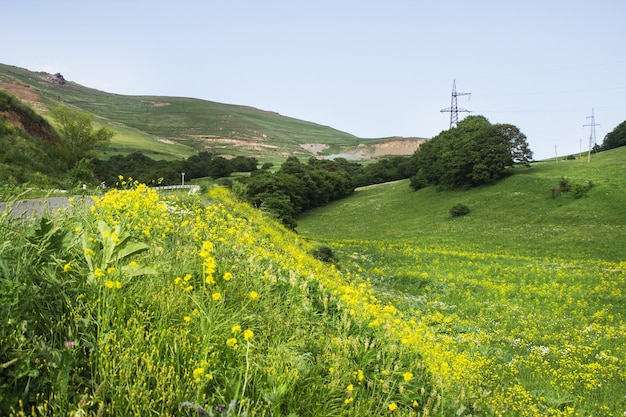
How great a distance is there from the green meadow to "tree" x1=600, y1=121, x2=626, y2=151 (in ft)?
77.1

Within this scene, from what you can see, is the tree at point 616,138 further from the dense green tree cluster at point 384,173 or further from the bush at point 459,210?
the bush at point 459,210

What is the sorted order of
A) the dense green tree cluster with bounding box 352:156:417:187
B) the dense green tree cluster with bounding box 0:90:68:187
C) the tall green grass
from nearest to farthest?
the tall green grass
the dense green tree cluster with bounding box 0:90:68:187
the dense green tree cluster with bounding box 352:156:417:187

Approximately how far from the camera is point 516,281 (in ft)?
72.9

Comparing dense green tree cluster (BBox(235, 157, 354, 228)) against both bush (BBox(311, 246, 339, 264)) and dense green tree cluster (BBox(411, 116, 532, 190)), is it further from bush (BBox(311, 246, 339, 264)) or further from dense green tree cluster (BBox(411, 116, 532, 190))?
bush (BBox(311, 246, 339, 264))

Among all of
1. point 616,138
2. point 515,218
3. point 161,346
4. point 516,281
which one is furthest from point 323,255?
point 616,138

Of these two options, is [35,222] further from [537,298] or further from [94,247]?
[537,298]

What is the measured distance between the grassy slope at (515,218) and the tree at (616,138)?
21.4 meters

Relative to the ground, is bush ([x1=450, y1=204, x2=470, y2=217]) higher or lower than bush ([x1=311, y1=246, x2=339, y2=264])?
higher

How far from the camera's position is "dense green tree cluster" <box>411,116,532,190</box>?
2382 inches

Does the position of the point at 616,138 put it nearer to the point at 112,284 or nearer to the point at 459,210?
the point at 459,210

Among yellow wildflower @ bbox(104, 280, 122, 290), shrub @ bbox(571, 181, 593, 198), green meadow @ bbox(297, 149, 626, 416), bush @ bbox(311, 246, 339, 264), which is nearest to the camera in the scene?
yellow wildflower @ bbox(104, 280, 122, 290)

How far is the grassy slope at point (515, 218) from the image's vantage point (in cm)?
3688

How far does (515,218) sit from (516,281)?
28.3m

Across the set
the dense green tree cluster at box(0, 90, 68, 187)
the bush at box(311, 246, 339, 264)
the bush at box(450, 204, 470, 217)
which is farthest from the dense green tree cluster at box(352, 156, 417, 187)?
the bush at box(311, 246, 339, 264)
